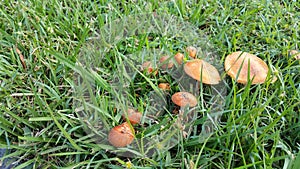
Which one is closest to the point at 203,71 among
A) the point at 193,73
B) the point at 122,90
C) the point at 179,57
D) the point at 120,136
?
the point at 193,73

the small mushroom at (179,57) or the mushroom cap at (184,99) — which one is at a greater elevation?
the small mushroom at (179,57)

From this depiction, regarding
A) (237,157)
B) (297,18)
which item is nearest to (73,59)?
(237,157)

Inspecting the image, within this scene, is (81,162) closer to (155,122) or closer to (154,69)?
(155,122)

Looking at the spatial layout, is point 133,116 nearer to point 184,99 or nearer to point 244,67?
point 184,99

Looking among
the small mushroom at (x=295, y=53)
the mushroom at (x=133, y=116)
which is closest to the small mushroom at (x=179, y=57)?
the mushroom at (x=133, y=116)

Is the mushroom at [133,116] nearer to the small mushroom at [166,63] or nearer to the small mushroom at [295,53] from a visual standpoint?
the small mushroom at [166,63]

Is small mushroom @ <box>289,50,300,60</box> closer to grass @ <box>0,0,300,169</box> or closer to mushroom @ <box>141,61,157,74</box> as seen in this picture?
grass @ <box>0,0,300,169</box>

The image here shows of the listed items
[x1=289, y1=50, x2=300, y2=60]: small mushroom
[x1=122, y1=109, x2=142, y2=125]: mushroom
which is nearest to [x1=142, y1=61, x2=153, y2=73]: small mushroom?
[x1=122, y1=109, x2=142, y2=125]: mushroom
